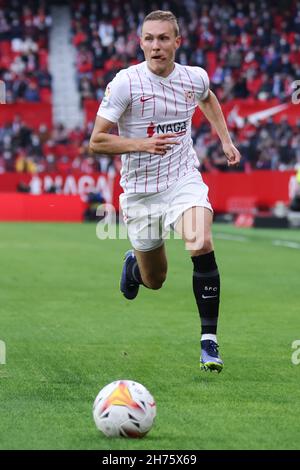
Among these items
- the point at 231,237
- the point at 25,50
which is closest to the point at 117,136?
the point at 231,237

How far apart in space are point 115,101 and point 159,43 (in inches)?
21.0

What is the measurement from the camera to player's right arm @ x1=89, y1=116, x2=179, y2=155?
7672mm

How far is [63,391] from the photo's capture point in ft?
22.8

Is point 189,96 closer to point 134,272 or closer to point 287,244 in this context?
point 134,272

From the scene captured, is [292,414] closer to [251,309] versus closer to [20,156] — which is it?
[251,309]

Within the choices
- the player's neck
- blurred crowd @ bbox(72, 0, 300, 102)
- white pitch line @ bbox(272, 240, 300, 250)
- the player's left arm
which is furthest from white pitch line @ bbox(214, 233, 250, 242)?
the player's neck

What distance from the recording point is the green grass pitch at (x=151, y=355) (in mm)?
5750

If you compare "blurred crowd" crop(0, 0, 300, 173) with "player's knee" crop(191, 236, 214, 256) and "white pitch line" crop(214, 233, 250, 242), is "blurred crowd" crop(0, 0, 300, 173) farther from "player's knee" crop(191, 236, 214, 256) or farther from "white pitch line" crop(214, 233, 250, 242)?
"player's knee" crop(191, 236, 214, 256)

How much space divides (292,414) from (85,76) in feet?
115

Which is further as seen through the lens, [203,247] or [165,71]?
[165,71]

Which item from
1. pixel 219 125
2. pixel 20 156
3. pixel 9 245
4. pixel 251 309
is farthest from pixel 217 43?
pixel 219 125

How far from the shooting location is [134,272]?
9883mm

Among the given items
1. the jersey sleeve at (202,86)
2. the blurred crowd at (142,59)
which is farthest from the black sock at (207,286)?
the blurred crowd at (142,59)

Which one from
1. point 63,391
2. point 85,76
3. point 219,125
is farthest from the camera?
point 85,76
